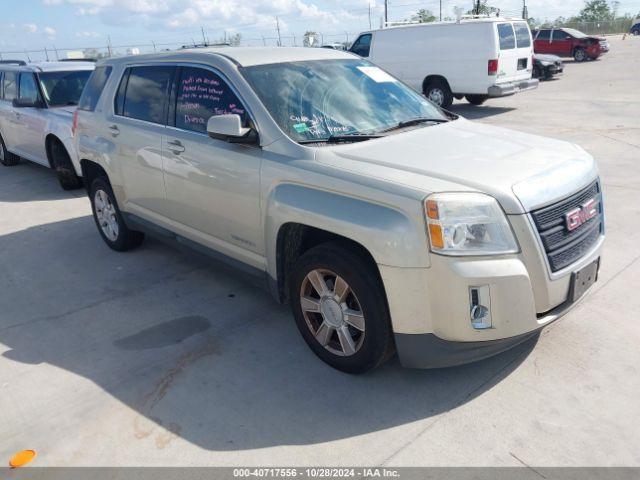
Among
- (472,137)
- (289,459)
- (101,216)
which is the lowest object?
(289,459)

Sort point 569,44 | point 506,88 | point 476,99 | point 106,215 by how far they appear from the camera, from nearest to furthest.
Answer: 1. point 106,215
2. point 506,88
3. point 476,99
4. point 569,44

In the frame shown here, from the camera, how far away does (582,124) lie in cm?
1141

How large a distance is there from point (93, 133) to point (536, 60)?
19.0m

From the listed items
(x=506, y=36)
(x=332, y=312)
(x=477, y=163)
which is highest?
(x=506, y=36)

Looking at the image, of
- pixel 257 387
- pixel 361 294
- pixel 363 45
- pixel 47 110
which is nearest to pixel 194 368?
pixel 257 387

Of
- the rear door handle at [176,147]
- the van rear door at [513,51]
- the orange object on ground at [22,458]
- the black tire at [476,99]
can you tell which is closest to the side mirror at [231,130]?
the rear door handle at [176,147]

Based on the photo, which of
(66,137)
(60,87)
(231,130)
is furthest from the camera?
(60,87)

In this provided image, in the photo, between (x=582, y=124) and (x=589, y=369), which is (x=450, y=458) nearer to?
(x=589, y=369)

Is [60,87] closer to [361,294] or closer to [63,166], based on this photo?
[63,166]

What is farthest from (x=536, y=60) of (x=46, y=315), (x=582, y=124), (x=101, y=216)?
(x=46, y=315)

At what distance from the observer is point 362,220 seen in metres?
2.97

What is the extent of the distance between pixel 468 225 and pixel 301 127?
4.60 feet

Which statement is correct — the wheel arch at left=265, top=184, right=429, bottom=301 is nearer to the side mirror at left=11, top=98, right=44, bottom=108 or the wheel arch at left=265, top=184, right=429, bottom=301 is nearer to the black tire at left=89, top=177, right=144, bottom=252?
the black tire at left=89, top=177, right=144, bottom=252

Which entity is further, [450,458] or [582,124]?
[582,124]
